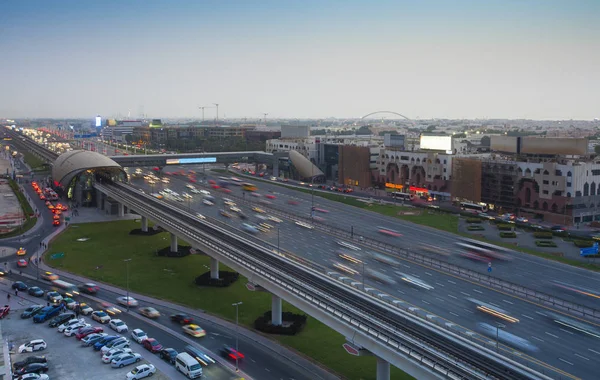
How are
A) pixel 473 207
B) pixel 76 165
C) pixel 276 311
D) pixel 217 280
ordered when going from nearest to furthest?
pixel 276 311, pixel 217 280, pixel 473 207, pixel 76 165

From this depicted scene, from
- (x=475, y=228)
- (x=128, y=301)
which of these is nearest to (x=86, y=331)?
(x=128, y=301)

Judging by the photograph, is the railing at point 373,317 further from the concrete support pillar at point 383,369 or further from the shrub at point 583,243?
the shrub at point 583,243

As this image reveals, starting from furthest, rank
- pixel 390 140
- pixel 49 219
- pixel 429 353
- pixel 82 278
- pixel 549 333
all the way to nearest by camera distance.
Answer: pixel 390 140 → pixel 49 219 → pixel 82 278 → pixel 549 333 → pixel 429 353

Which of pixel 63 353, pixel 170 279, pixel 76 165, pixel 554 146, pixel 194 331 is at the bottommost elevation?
pixel 63 353

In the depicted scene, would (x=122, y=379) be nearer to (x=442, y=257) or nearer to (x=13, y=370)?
(x=13, y=370)

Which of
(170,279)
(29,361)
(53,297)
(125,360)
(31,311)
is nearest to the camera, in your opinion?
(29,361)

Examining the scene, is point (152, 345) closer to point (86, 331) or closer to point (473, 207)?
point (86, 331)

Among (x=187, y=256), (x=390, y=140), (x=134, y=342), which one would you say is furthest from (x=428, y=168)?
(x=134, y=342)

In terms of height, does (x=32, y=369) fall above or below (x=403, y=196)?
below
